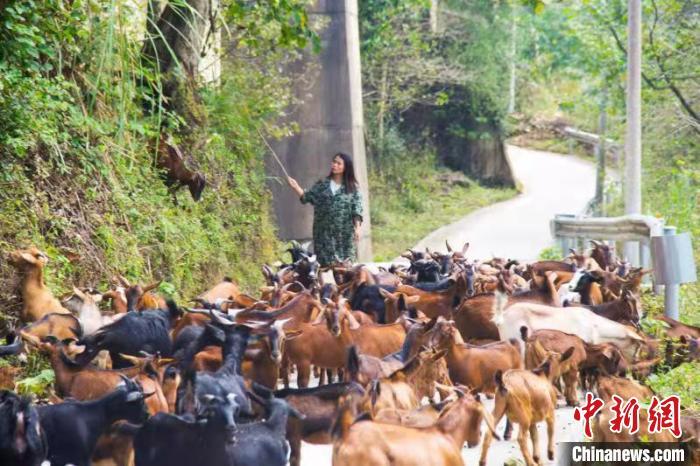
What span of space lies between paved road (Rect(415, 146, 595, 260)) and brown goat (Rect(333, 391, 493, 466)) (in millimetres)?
19402

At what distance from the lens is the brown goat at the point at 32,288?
38.8ft

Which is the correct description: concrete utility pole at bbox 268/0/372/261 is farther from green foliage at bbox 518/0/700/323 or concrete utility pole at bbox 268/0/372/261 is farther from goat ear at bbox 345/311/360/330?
goat ear at bbox 345/311/360/330

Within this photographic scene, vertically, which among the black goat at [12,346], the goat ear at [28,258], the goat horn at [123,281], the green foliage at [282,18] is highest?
the green foliage at [282,18]

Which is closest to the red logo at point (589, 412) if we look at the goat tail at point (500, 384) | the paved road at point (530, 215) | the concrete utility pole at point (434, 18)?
the goat tail at point (500, 384)

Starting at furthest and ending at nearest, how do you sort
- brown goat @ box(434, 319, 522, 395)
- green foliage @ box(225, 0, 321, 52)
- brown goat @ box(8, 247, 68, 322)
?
green foliage @ box(225, 0, 321, 52) < brown goat @ box(8, 247, 68, 322) < brown goat @ box(434, 319, 522, 395)

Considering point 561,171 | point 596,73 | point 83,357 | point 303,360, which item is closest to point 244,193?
point 303,360

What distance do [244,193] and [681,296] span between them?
581 centimetres

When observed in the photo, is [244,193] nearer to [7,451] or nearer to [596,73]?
[7,451]

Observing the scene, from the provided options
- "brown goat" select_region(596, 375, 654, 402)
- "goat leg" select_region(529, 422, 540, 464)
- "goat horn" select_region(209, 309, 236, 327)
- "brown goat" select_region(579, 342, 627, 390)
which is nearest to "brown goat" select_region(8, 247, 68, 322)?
"goat horn" select_region(209, 309, 236, 327)

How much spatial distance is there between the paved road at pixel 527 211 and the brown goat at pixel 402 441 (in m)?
19.4

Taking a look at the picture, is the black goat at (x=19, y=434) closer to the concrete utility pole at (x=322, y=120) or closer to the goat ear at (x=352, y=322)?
the goat ear at (x=352, y=322)

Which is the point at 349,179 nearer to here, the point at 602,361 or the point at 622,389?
the point at 602,361

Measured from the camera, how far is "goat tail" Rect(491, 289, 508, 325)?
12.5 m

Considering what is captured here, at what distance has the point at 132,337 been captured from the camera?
35.7 ft
